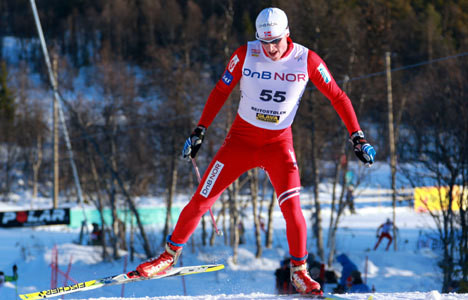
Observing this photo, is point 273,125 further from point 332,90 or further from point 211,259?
point 211,259

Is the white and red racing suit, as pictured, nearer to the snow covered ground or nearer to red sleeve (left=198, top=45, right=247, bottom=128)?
red sleeve (left=198, top=45, right=247, bottom=128)

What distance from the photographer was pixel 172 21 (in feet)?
104

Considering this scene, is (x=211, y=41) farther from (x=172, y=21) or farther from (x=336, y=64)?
(x=336, y=64)

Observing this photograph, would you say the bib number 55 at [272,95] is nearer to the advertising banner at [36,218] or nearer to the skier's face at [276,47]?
the skier's face at [276,47]

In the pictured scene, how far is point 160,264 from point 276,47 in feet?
6.48

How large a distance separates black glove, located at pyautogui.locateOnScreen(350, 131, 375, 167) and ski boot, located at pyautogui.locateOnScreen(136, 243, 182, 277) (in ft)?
5.44

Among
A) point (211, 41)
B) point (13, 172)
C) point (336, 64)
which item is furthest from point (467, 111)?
point (13, 172)

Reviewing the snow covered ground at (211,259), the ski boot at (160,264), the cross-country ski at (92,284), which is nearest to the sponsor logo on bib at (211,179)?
the ski boot at (160,264)

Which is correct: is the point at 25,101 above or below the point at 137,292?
above

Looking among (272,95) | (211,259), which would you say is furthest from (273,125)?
Answer: (211,259)

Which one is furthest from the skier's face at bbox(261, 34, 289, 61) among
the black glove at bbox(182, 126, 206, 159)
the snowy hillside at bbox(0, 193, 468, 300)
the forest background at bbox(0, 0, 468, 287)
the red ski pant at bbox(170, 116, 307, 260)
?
the snowy hillside at bbox(0, 193, 468, 300)

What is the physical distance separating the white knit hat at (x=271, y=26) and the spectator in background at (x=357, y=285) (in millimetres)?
5886

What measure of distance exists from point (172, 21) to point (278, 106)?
2929 centimetres

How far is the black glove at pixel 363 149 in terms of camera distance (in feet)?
12.3
